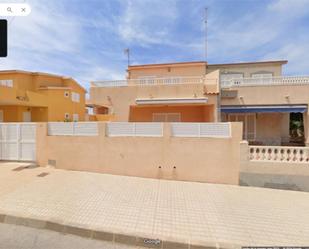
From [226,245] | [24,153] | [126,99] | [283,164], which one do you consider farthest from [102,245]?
[126,99]

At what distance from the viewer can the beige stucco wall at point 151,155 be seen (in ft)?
23.6

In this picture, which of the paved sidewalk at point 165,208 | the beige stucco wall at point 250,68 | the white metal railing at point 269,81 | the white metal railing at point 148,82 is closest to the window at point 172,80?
the white metal railing at point 148,82

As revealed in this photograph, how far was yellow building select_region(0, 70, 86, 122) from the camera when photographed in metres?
17.6

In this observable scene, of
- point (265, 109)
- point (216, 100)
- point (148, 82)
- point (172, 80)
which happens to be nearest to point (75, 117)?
point (148, 82)

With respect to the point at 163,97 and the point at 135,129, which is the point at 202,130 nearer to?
the point at 135,129

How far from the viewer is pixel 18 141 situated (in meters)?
9.30

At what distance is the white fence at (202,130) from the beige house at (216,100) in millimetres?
5259

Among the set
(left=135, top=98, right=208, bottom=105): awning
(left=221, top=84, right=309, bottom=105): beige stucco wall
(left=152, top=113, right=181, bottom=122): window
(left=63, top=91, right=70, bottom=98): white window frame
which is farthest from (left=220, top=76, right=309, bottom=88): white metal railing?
(left=63, top=91, right=70, bottom=98): white window frame

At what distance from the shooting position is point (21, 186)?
6.50 m

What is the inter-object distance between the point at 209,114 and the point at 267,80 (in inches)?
189

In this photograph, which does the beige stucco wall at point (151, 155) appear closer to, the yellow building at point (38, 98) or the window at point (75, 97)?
the yellow building at point (38, 98)

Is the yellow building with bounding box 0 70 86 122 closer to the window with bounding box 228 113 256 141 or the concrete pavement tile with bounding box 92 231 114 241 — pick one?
the concrete pavement tile with bounding box 92 231 114 241

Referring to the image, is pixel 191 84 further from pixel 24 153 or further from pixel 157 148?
pixel 24 153

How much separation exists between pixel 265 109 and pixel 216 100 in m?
3.47
